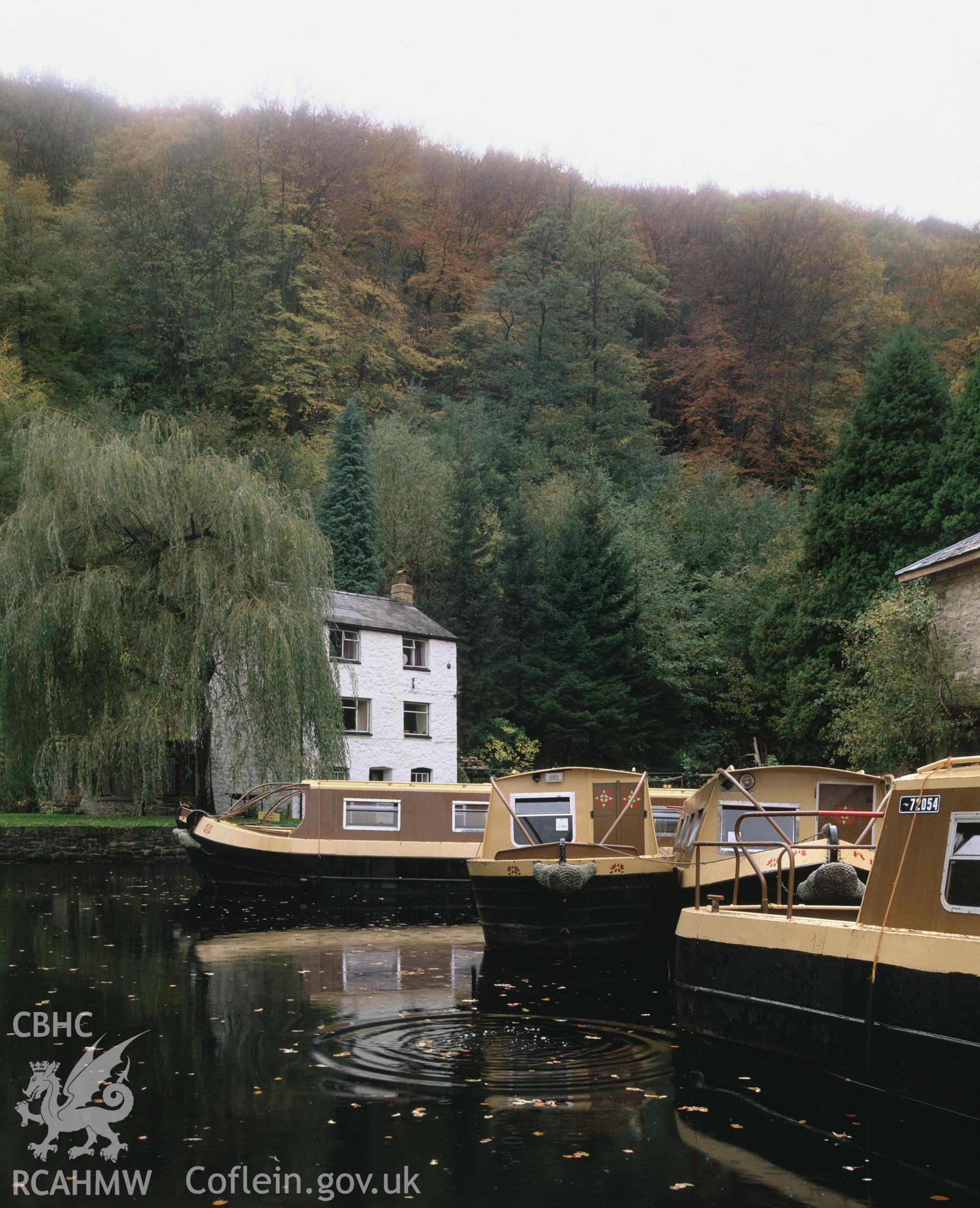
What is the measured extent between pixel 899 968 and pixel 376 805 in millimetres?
17990

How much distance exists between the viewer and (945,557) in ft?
87.3

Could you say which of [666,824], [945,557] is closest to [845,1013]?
[666,824]

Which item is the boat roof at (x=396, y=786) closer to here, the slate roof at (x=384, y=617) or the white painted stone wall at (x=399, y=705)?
the white painted stone wall at (x=399, y=705)

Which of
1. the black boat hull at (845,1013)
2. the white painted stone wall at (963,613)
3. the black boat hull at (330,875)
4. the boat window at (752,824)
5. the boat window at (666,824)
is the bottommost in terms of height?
the black boat hull at (330,875)

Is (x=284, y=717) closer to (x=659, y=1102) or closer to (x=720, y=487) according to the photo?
(x=659, y=1102)

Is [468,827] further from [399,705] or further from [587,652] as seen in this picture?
[587,652]

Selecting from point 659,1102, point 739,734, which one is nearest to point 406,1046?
point 659,1102

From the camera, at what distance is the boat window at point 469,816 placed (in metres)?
25.7

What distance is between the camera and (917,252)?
68188mm

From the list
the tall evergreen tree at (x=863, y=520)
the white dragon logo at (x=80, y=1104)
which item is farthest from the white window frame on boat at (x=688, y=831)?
the tall evergreen tree at (x=863, y=520)

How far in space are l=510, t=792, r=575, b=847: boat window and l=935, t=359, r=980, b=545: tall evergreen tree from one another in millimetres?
20529

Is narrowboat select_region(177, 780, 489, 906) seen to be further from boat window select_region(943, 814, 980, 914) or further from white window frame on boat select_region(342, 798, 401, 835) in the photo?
boat window select_region(943, 814, 980, 914)

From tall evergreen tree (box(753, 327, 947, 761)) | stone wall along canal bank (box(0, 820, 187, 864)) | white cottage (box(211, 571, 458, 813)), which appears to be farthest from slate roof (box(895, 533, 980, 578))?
stone wall along canal bank (box(0, 820, 187, 864))

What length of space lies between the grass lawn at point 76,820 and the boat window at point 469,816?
11294mm
